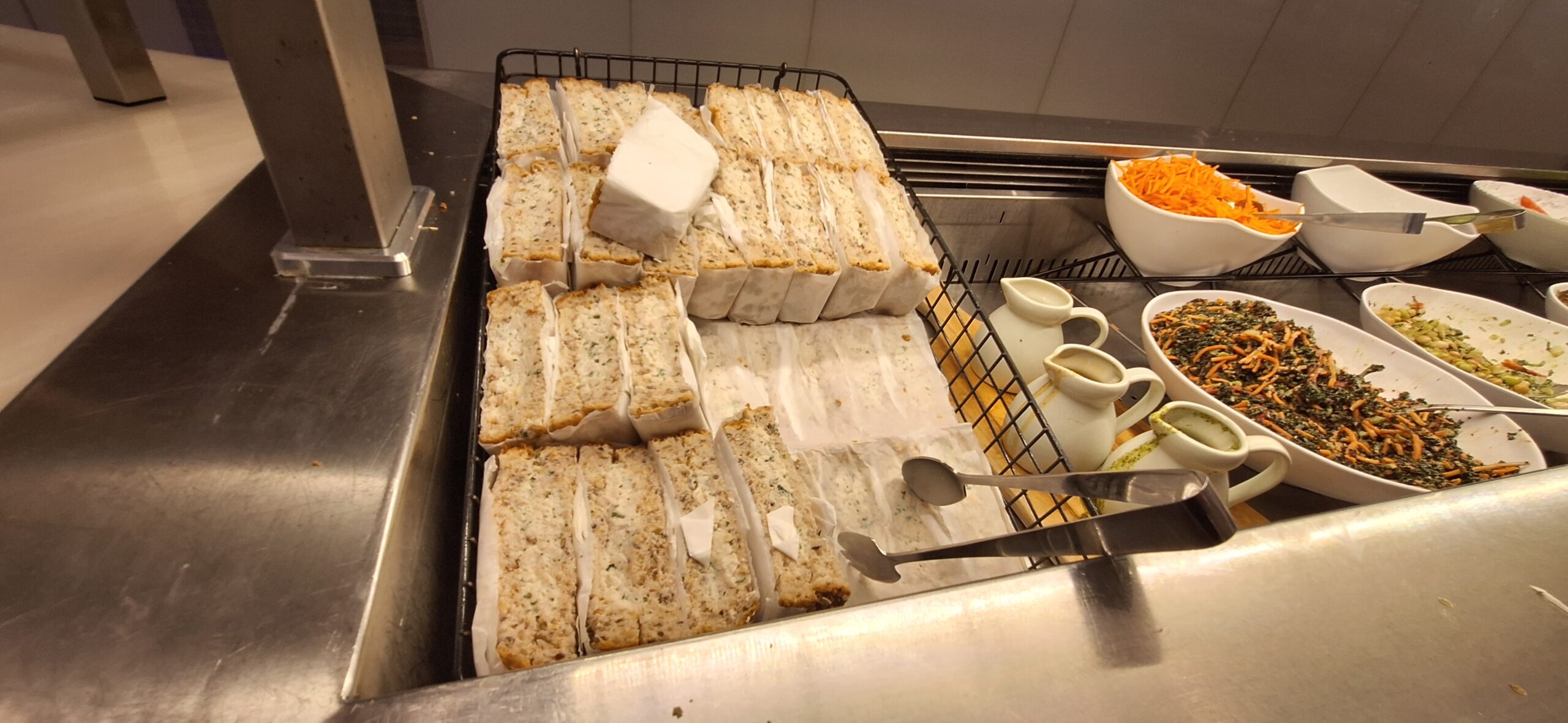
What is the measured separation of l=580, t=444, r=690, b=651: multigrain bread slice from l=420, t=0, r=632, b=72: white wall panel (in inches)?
133

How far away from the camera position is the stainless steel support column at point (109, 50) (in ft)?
5.78

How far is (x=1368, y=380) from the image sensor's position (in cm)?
186

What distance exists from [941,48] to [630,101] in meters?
3.06

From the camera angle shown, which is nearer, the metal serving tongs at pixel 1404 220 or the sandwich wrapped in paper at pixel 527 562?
the sandwich wrapped in paper at pixel 527 562

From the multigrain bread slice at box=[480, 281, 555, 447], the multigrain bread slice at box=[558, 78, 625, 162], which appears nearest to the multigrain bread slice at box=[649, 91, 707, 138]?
the multigrain bread slice at box=[558, 78, 625, 162]

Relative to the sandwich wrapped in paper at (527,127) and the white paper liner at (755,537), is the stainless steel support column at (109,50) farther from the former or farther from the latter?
the white paper liner at (755,537)

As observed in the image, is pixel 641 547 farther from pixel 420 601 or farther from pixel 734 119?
pixel 734 119

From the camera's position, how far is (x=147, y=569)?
0.80 meters

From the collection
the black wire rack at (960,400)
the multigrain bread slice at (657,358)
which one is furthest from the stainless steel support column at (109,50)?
the multigrain bread slice at (657,358)

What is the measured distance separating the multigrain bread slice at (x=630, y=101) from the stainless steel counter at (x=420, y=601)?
989mm

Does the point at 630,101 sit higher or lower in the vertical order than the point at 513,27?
higher

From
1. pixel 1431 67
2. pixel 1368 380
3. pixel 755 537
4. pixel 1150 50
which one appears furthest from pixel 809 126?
pixel 1431 67

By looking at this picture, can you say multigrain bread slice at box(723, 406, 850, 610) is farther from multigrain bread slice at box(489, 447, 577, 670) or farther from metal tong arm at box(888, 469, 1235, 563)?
multigrain bread slice at box(489, 447, 577, 670)

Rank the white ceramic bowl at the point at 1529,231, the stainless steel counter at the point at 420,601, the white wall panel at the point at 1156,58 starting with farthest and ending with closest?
the white wall panel at the point at 1156,58 → the white ceramic bowl at the point at 1529,231 → the stainless steel counter at the point at 420,601
